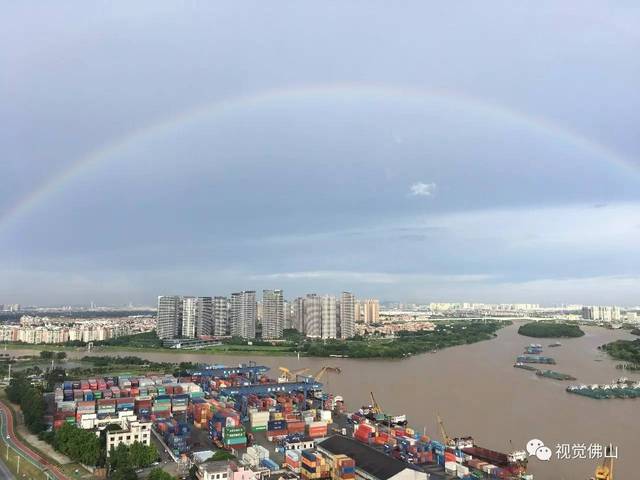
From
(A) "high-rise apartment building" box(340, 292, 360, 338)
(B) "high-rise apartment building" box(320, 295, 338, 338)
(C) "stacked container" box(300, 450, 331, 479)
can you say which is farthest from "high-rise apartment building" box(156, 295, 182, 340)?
(C) "stacked container" box(300, 450, 331, 479)

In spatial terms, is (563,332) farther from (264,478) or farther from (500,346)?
(264,478)

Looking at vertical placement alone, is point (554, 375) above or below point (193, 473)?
below

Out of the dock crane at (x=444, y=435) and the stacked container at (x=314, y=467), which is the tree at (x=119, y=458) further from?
the dock crane at (x=444, y=435)

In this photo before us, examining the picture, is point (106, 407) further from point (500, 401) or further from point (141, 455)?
point (500, 401)

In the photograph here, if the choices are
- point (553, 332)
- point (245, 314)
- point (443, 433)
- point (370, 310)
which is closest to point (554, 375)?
point (443, 433)

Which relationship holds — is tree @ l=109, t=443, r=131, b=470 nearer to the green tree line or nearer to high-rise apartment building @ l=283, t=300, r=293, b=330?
the green tree line

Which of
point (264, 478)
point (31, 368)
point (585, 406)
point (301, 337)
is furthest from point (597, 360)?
point (31, 368)

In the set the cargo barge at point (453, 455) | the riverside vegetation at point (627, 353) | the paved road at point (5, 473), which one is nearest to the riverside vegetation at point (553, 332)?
the riverside vegetation at point (627, 353)
